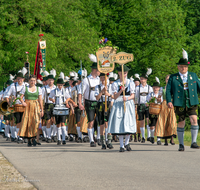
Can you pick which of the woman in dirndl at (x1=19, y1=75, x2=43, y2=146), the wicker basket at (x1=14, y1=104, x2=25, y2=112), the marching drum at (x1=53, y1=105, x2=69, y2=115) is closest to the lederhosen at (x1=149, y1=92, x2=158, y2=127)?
the marching drum at (x1=53, y1=105, x2=69, y2=115)

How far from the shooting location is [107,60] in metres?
12.2

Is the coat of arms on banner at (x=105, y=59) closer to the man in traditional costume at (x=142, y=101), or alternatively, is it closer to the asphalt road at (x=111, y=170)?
the asphalt road at (x=111, y=170)

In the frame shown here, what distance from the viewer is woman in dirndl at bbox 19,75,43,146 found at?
13.5m

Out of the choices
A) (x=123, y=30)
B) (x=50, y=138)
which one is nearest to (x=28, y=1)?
(x=123, y=30)

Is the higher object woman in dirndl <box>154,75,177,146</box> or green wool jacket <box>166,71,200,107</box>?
green wool jacket <box>166,71,200,107</box>

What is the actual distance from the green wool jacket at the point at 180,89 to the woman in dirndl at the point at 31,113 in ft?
14.3

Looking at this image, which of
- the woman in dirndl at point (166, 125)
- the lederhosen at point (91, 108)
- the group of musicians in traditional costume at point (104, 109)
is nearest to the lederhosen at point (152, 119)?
the group of musicians in traditional costume at point (104, 109)

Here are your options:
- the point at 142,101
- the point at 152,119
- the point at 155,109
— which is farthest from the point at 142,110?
the point at 155,109

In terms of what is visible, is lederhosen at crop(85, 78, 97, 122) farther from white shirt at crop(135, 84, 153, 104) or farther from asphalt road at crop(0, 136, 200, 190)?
asphalt road at crop(0, 136, 200, 190)

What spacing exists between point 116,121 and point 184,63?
6.68ft

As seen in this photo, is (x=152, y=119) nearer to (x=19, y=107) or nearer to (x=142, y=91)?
(x=142, y=91)

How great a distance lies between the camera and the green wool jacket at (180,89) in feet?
34.5

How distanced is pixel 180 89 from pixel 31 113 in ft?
16.2

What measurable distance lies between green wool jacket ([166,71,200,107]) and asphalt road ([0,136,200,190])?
118 centimetres
